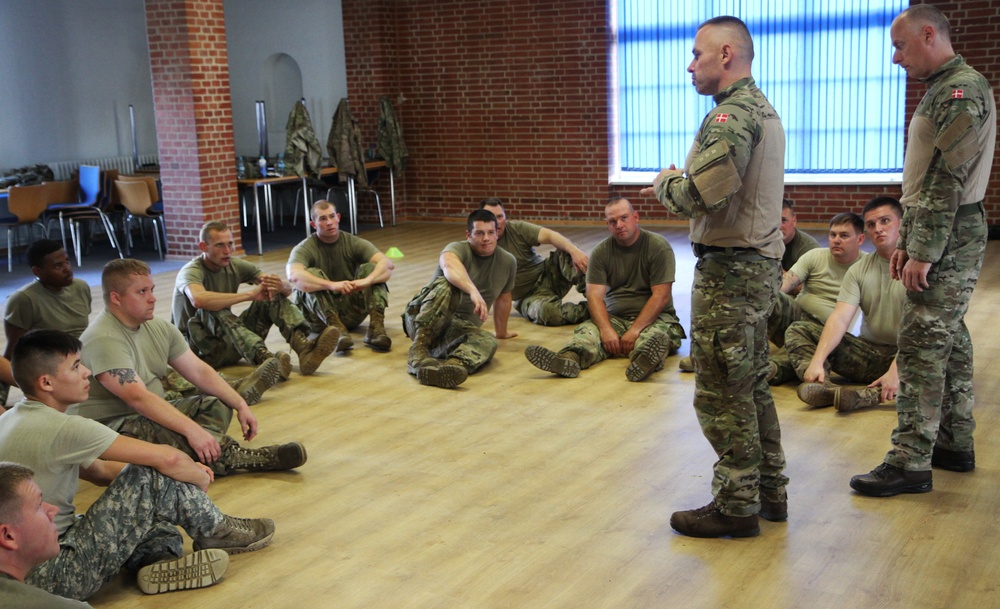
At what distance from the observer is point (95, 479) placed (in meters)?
3.16

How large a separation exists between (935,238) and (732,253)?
30.6 inches

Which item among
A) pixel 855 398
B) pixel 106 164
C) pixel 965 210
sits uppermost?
pixel 106 164

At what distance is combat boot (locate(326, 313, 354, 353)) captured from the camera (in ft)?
20.2

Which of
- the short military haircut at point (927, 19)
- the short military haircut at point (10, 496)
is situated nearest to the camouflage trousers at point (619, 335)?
the short military haircut at point (927, 19)

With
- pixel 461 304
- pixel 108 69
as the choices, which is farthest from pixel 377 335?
pixel 108 69

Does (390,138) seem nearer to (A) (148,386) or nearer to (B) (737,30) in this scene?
(A) (148,386)

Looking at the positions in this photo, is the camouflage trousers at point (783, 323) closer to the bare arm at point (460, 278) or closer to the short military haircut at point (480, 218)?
the bare arm at point (460, 278)

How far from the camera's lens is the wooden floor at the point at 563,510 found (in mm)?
3012

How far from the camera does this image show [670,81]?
37.7 ft

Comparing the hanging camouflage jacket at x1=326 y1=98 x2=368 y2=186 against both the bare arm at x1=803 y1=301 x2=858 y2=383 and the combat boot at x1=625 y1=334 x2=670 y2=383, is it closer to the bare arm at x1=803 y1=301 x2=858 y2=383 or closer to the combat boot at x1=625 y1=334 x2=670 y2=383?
the combat boot at x1=625 y1=334 x2=670 y2=383

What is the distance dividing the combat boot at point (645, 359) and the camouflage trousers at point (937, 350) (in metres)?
1.76

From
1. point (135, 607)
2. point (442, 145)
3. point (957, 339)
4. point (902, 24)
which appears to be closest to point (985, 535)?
point (957, 339)

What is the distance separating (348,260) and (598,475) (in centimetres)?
300

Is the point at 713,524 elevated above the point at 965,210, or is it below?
below
